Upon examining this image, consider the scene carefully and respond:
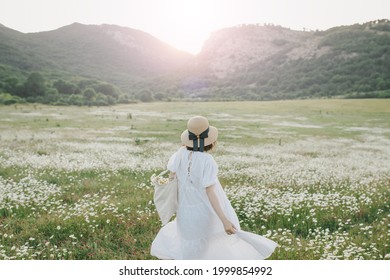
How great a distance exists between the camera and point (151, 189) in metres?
10.2

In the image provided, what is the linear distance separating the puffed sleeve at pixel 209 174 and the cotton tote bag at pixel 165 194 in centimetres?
62

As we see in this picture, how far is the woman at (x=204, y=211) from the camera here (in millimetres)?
5129

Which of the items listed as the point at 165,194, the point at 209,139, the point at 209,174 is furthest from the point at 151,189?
the point at 209,174

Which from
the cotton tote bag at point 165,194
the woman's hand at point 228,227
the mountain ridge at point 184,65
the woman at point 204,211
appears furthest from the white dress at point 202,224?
the mountain ridge at point 184,65

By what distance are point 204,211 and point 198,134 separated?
1156 mm

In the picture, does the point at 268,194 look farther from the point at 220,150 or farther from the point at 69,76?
the point at 69,76

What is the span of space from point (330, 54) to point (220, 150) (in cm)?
2265

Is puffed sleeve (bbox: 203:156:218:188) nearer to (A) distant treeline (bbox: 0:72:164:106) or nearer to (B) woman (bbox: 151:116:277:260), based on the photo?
(B) woman (bbox: 151:116:277:260)

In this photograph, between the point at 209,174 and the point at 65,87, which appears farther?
the point at 65,87

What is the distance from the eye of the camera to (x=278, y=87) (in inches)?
1479

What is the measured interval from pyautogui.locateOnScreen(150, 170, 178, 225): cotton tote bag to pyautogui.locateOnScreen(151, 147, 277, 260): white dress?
4.1 inches

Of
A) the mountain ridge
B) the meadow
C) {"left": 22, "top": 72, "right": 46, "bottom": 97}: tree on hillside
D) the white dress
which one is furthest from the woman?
{"left": 22, "top": 72, "right": 46, "bottom": 97}: tree on hillside

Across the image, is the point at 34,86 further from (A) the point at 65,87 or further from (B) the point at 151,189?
(B) the point at 151,189

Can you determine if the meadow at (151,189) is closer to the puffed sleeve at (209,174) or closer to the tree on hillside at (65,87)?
the puffed sleeve at (209,174)
